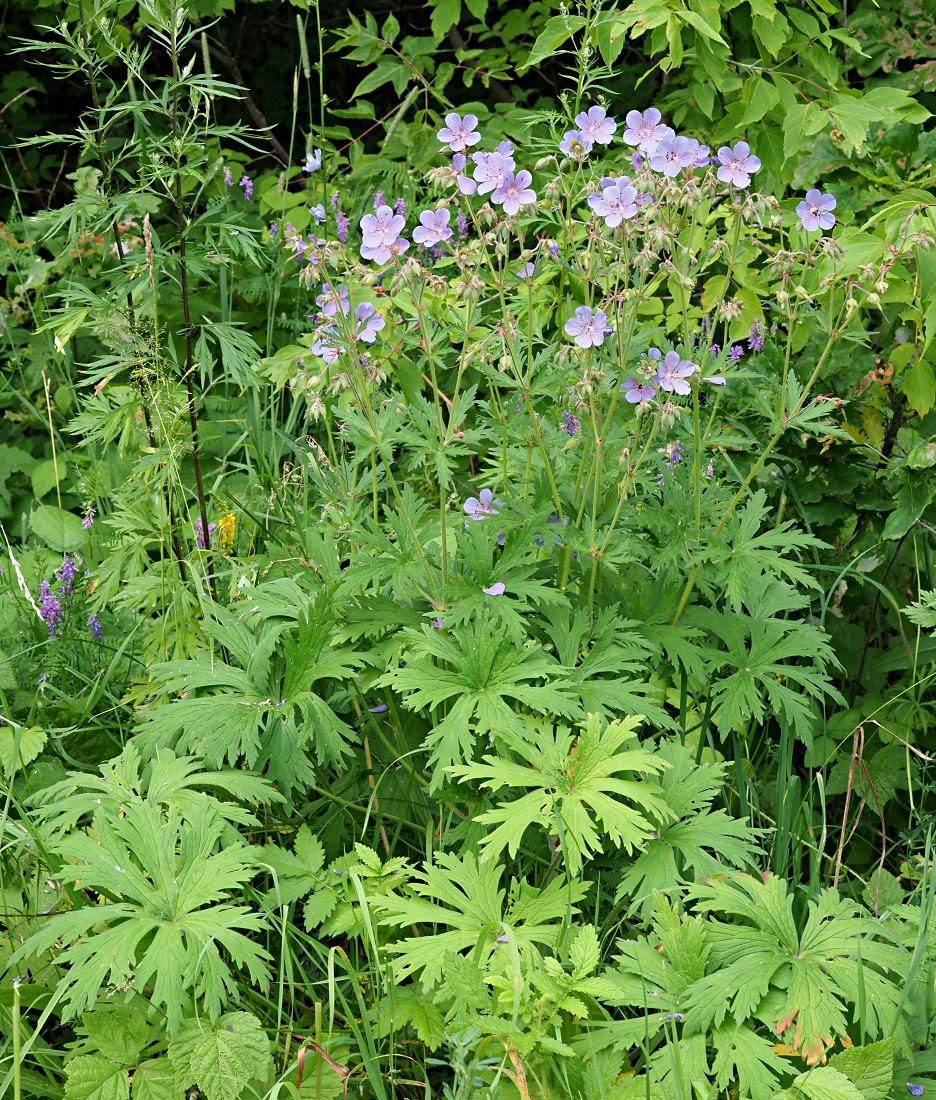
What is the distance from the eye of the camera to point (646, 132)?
6.38ft

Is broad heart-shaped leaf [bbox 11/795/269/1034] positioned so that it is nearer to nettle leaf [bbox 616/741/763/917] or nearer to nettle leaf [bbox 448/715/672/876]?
nettle leaf [bbox 448/715/672/876]

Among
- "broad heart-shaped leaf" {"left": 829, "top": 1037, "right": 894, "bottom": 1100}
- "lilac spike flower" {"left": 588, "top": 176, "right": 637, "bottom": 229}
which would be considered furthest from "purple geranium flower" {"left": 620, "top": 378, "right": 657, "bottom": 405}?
"broad heart-shaped leaf" {"left": 829, "top": 1037, "right": 894, "bottom": 1100}

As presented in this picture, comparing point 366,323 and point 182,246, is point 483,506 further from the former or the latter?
point 182,246

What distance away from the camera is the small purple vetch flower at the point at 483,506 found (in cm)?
221

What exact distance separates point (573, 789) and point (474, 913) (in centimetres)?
28

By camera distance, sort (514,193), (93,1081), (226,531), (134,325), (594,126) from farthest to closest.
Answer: (226,531) < (134,325) < (594,126) < (514,193) < (93,1081)

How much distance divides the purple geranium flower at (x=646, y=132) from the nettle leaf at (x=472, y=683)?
92cm

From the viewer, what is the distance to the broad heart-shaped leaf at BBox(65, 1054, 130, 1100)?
5.51ft

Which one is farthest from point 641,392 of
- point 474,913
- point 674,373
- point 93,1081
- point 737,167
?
point 93,1081

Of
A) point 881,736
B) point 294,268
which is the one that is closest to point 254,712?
point 881,736

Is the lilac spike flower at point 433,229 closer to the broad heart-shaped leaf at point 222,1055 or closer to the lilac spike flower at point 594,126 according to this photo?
the lilac spike flower at point 594,126

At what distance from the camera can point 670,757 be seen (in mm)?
2033

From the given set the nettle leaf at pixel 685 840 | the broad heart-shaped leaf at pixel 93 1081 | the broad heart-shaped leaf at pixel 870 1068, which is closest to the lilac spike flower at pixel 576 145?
the nettle leaf at pixel 685 840

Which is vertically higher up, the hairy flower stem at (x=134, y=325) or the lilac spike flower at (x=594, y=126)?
the lilac spike flower at (x=594, y=126)
